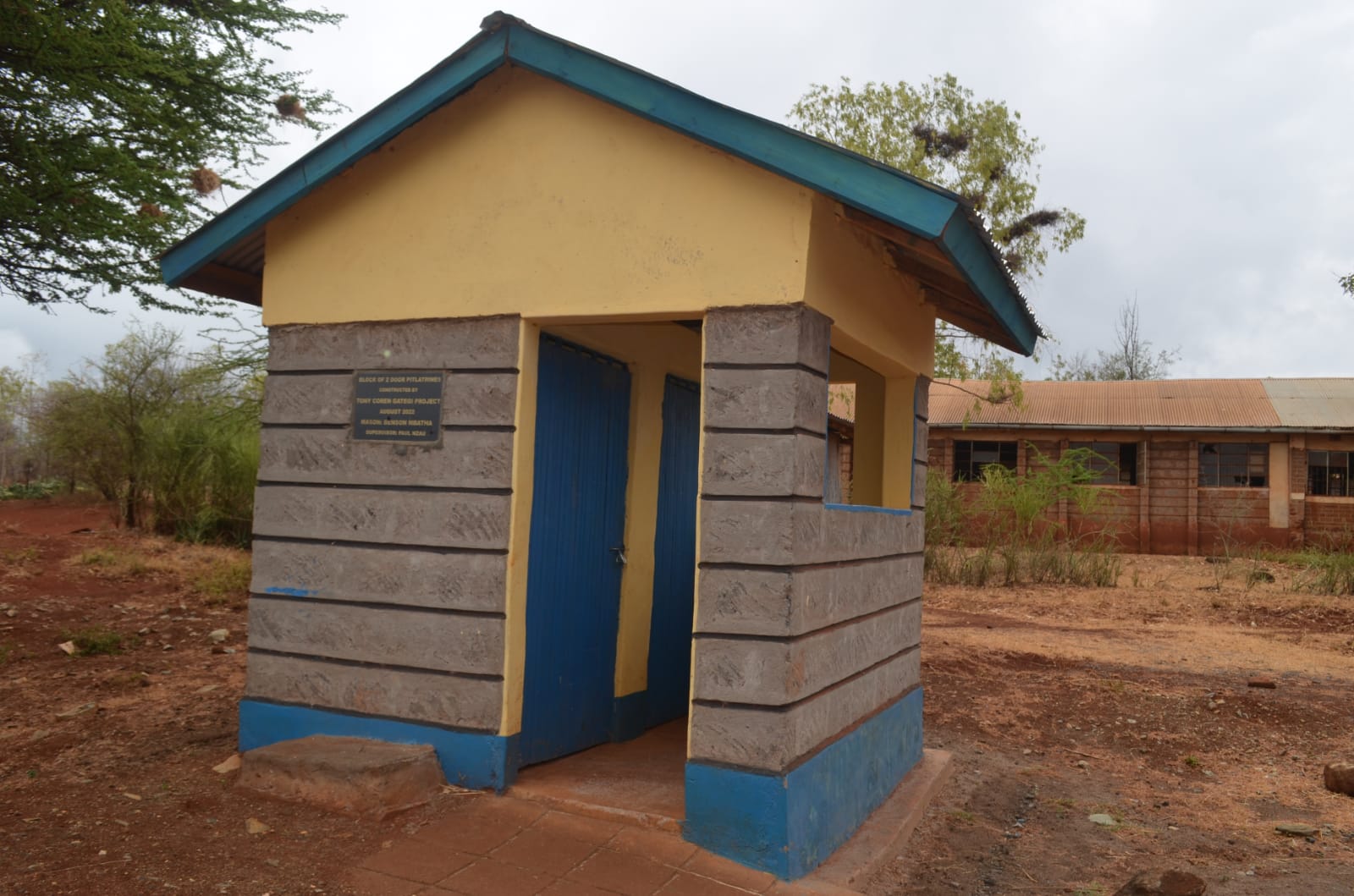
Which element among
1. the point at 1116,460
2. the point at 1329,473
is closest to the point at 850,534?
the point at 1116,460

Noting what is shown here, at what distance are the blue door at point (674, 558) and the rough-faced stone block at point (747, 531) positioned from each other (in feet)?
6.23

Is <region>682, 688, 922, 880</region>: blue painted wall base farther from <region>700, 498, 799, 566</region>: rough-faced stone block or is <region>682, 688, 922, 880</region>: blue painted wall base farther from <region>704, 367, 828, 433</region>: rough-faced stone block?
<region>704, 367, 828, 433</region>: rough-faced stone block

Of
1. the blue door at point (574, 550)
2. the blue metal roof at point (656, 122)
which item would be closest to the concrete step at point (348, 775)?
the blue door at point (574, 550)

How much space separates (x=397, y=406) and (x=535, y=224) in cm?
111

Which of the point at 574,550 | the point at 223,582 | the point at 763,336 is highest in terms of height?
the point at 763,336

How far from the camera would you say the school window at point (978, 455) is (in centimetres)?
2434

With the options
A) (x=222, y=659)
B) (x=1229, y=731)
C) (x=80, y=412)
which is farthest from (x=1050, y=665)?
(x=80, y=412)

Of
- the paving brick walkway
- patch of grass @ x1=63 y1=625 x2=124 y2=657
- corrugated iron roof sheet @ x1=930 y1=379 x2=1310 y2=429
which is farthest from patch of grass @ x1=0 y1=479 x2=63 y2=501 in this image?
corrugated iron roof sheet @ x1=930 y1=379 x2=1310 y2=429

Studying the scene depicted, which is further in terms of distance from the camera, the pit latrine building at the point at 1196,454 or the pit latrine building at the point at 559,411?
the pit latrine building at the point at 1196,454

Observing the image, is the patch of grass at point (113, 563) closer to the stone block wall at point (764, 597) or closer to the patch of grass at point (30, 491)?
the patch of grass at point (30, 491)

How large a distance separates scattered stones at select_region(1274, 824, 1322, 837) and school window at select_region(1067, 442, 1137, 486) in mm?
18783

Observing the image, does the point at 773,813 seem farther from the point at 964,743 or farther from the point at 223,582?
the point at 223,582

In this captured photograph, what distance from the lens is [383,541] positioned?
15.9 ft

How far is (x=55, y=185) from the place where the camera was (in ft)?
26.3
